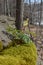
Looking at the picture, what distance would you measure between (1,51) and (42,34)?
599 cm

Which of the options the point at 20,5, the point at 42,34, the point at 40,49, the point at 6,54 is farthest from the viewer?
the point at 42,34

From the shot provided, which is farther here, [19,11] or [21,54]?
[19,11]

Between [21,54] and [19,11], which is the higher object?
[19,11]

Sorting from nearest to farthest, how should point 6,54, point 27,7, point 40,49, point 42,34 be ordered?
point 6,54 → point 40,49 → point 42,34 → point 27,7

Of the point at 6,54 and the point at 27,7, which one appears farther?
the point at 27,7

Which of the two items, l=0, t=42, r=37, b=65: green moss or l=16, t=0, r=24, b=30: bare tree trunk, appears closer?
l=0, t=42, r=37, b=65: green moss

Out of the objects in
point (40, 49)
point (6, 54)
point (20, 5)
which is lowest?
point (40, 49)

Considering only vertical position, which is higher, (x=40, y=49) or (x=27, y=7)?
(x=27, y=7)

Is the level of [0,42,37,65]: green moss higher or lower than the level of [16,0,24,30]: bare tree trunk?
lower

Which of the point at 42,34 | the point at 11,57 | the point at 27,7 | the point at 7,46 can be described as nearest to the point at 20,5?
the point at 7,46

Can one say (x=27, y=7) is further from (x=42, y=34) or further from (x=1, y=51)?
(x=1, y=51)

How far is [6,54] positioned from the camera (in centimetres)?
353

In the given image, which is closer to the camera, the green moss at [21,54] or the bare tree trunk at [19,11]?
the green moss at [21,54]

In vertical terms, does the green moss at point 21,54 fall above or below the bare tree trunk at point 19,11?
below
